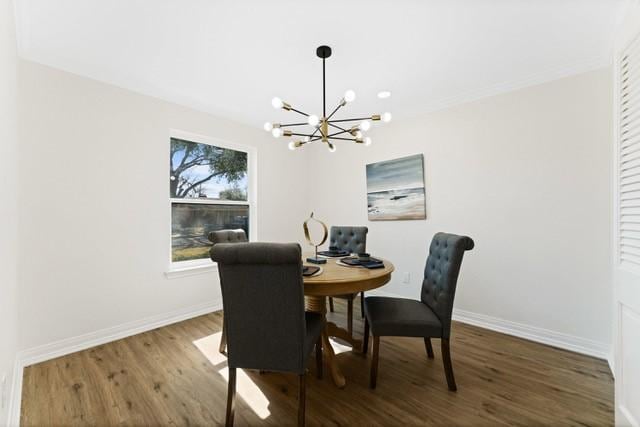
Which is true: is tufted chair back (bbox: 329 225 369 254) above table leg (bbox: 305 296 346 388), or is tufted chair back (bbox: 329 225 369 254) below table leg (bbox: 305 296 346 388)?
above

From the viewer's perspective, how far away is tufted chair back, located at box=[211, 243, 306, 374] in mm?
1332

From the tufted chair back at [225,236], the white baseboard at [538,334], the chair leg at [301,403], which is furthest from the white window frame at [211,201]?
the white baseboard at [538,334]

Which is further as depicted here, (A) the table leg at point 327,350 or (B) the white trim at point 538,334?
(B) the white trim at point 538,334

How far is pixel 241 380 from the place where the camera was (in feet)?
6.31

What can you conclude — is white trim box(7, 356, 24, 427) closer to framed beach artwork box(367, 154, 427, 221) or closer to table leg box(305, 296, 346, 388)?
table leg box(305, 296, 346, 388)

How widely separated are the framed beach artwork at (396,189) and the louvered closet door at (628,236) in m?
1.84

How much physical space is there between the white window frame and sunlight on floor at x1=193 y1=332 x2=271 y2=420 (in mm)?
876

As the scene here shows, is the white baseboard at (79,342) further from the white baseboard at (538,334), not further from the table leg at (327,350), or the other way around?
the white baseboard at (538,334)

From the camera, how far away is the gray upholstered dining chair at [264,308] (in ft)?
4.38

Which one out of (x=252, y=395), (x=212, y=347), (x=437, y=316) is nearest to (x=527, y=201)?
(x=437, y=316)

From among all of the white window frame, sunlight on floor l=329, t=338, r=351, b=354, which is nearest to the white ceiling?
the white window frame

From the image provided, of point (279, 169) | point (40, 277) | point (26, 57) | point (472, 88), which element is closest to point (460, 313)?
point (472, 88)

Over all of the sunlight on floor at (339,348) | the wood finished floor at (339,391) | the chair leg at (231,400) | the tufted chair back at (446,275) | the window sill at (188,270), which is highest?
the tufted chair back at (446,275)

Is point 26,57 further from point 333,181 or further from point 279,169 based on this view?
point 333,181
